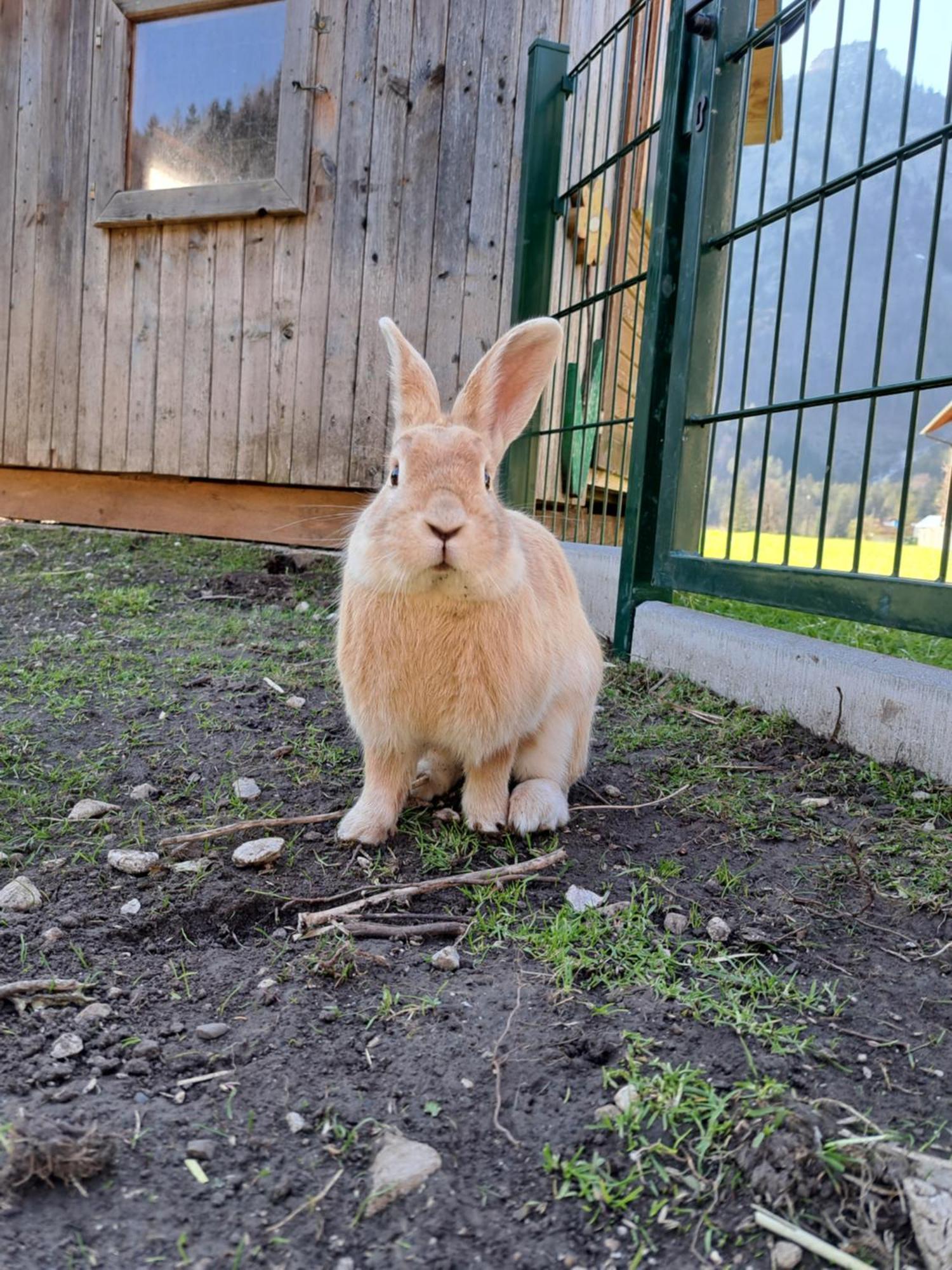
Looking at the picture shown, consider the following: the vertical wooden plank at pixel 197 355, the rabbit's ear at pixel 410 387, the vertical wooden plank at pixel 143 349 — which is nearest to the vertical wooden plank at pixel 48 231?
the vertical wooden plank at pixel 143 349

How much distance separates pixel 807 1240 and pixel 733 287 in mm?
3426

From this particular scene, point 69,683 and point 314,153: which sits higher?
point 314,153

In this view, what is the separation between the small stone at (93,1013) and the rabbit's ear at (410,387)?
1221mm

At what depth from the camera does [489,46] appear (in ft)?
16.4

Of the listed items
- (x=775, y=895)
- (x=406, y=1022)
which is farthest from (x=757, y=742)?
(x=406, y=1022)

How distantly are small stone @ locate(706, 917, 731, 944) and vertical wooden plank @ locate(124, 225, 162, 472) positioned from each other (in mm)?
4888

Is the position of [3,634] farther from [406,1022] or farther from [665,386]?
[406,1022]

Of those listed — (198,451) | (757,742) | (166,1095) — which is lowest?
(166,1095)

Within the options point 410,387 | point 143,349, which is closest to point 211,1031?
point 410,387

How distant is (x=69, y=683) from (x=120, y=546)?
2.60 meters

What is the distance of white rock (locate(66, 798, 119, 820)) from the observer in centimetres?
201

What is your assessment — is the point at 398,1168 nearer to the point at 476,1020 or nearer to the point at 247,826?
the point at 476,1020

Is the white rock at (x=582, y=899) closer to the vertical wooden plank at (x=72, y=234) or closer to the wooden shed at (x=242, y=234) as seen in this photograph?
the wooden shed at (x=242, y=234)

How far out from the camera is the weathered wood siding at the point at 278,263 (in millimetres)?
5051
